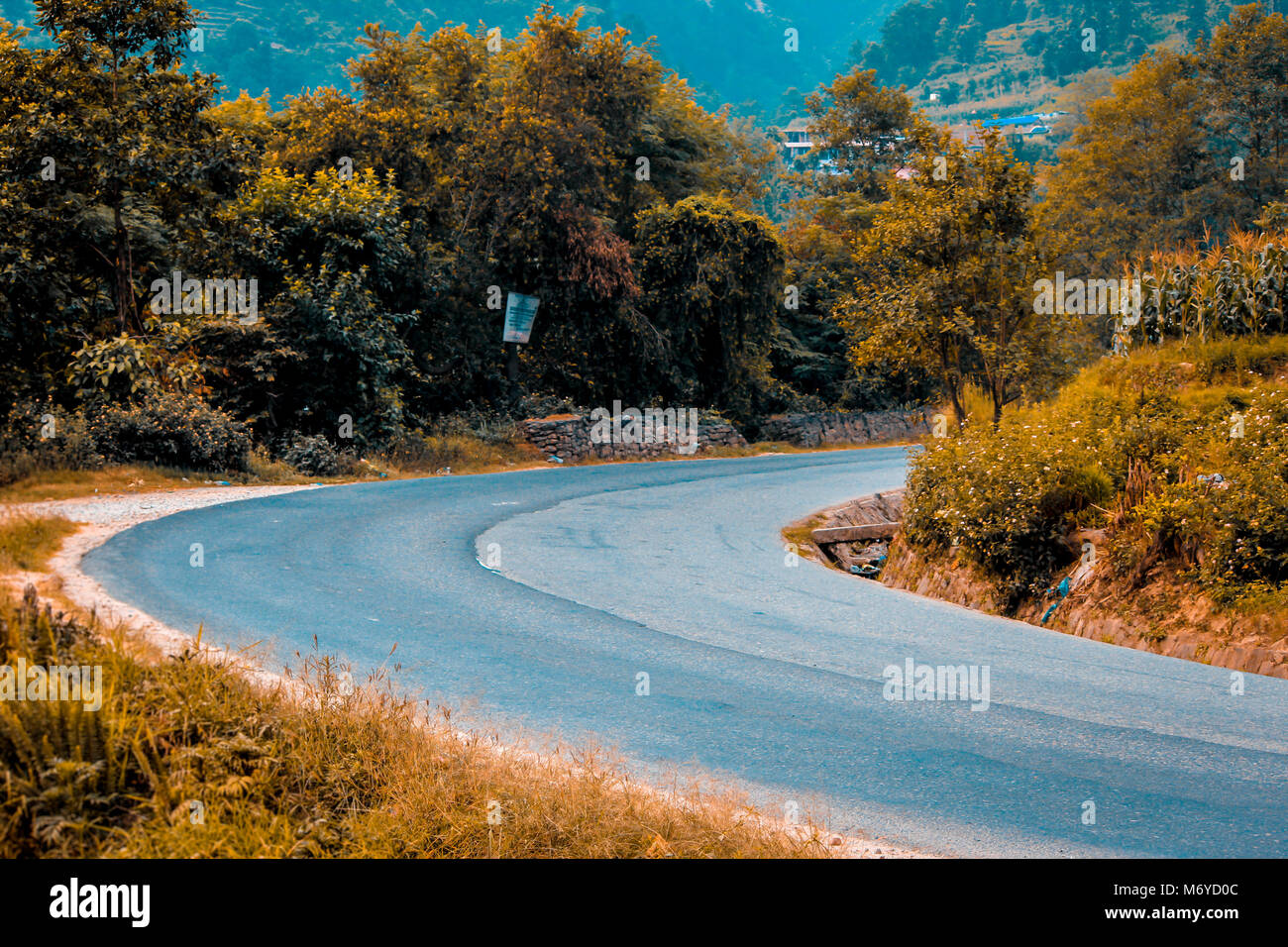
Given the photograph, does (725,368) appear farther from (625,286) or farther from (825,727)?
(825,727)

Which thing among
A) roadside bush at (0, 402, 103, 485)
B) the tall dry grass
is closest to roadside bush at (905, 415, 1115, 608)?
the tall dry grass

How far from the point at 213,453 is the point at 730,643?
14469 millimetres

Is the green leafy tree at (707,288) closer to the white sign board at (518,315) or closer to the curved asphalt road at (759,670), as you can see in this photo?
the white sign board at (518,315)

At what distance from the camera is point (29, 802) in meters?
4.04

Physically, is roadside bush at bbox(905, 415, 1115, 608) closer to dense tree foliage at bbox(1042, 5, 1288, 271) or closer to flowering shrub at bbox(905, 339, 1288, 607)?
A: flowering shrub at bbox(905, 339, 1288, 607)

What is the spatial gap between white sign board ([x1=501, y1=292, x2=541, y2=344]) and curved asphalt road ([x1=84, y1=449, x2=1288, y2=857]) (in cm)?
1639

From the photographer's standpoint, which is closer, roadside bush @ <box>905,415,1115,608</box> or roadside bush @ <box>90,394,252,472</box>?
roadside bush @ <box>905,415,1115,608</box>

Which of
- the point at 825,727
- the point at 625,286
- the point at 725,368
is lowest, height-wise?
the point at 825,727

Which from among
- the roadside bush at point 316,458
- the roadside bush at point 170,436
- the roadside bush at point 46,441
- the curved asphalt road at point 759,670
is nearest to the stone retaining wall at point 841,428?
Answer: the roadside bush at point 316,458

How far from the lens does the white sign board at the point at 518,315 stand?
30828mm

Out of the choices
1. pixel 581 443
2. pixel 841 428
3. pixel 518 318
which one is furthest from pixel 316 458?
pixel 841 428

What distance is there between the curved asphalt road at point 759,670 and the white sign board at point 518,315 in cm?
1639

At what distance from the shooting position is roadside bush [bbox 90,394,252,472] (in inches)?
733

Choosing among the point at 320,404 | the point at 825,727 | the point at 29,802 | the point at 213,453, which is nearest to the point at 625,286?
the point at 320,404
